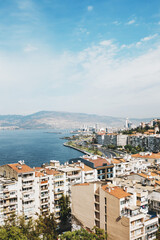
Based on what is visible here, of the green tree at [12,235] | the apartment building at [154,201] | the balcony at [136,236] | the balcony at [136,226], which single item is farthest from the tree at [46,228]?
the apartment building at [154,201]

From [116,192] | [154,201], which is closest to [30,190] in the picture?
[116,192]

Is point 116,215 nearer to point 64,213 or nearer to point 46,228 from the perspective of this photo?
point 46,228

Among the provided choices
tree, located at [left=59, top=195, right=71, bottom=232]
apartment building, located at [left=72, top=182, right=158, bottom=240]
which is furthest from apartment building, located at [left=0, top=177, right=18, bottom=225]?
apartment building, located at [left=72, top=182, right=158, bottom=240]

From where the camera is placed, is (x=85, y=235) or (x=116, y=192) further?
(x=116, y=192)

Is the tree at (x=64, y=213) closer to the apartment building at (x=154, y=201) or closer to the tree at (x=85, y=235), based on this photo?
the tree at (x=85, y=235)

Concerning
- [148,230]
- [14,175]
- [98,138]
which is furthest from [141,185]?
[98,138]

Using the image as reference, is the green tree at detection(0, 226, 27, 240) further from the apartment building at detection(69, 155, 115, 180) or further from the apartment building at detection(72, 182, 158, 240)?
the apartment building at detection(69, 155, 115, 180)
